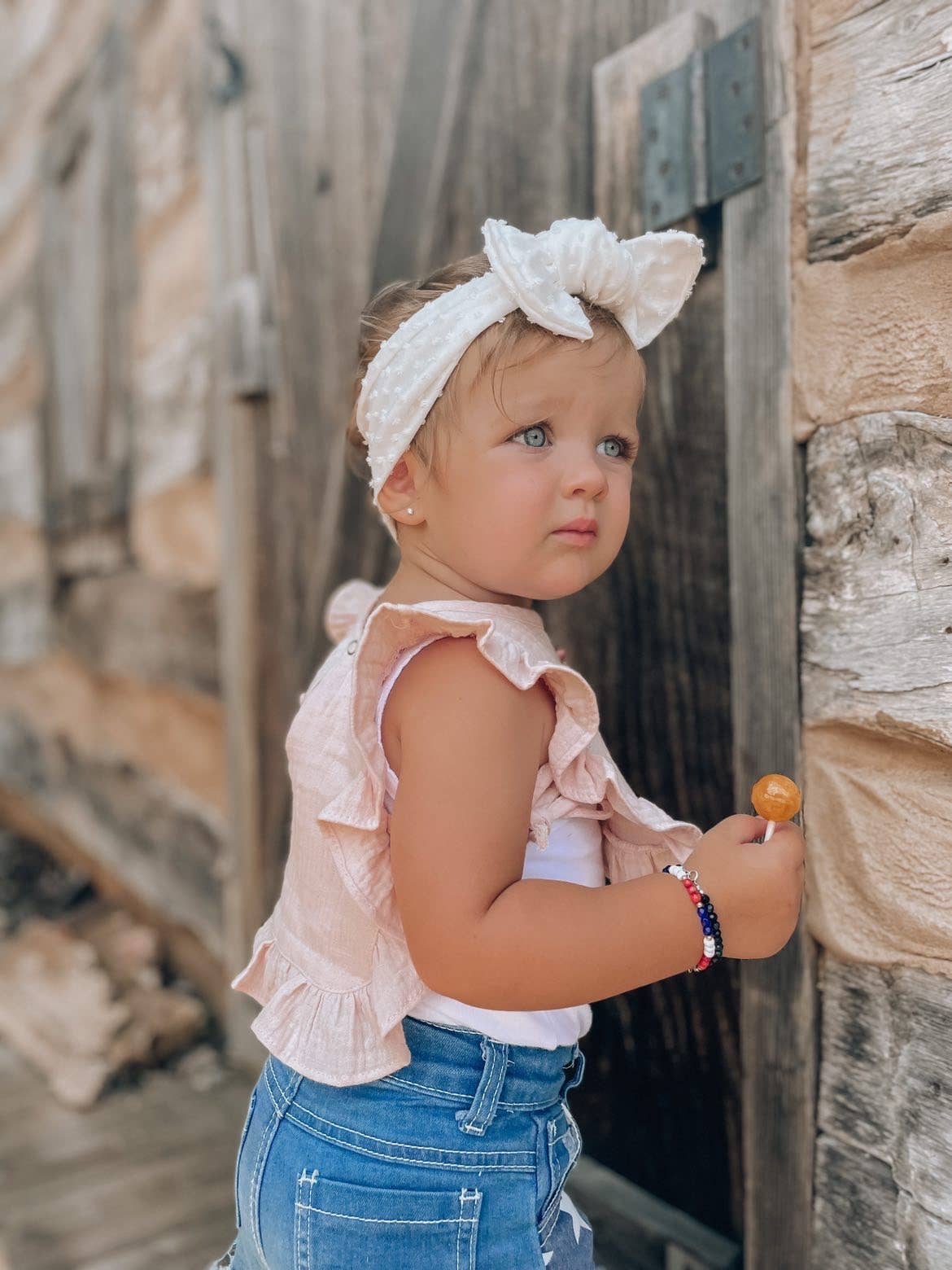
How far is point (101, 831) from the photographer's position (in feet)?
13.0

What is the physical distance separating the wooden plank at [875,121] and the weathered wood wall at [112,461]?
6.53ft

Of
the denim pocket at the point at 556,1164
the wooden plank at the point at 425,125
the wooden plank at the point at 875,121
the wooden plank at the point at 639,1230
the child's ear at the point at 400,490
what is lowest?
the wooden plank at the point at 639,1230

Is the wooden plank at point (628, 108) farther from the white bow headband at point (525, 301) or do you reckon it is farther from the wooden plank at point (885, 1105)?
the wooden plank at point (885, 1105)

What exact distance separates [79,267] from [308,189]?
1.73m

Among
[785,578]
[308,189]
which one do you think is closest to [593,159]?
[785,578]

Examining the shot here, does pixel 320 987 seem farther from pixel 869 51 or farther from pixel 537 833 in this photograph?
pixel 869 51

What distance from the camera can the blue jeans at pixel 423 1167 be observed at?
A: 1139 mm

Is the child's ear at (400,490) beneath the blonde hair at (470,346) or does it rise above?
beneath

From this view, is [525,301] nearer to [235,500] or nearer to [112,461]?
[235,500]

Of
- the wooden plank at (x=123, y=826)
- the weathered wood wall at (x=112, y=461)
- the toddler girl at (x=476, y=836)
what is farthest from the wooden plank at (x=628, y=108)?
the wooden plank at (x=123, y=826)

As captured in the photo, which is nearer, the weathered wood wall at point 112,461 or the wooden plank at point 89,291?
the weathered wood wall at point 112,461

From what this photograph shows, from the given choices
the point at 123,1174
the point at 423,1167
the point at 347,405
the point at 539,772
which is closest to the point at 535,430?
the point at 539,772

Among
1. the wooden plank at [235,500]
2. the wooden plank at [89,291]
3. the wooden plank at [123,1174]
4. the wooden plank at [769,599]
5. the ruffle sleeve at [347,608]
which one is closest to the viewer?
the wooden plank at [769,599]

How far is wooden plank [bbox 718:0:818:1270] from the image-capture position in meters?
1.39
